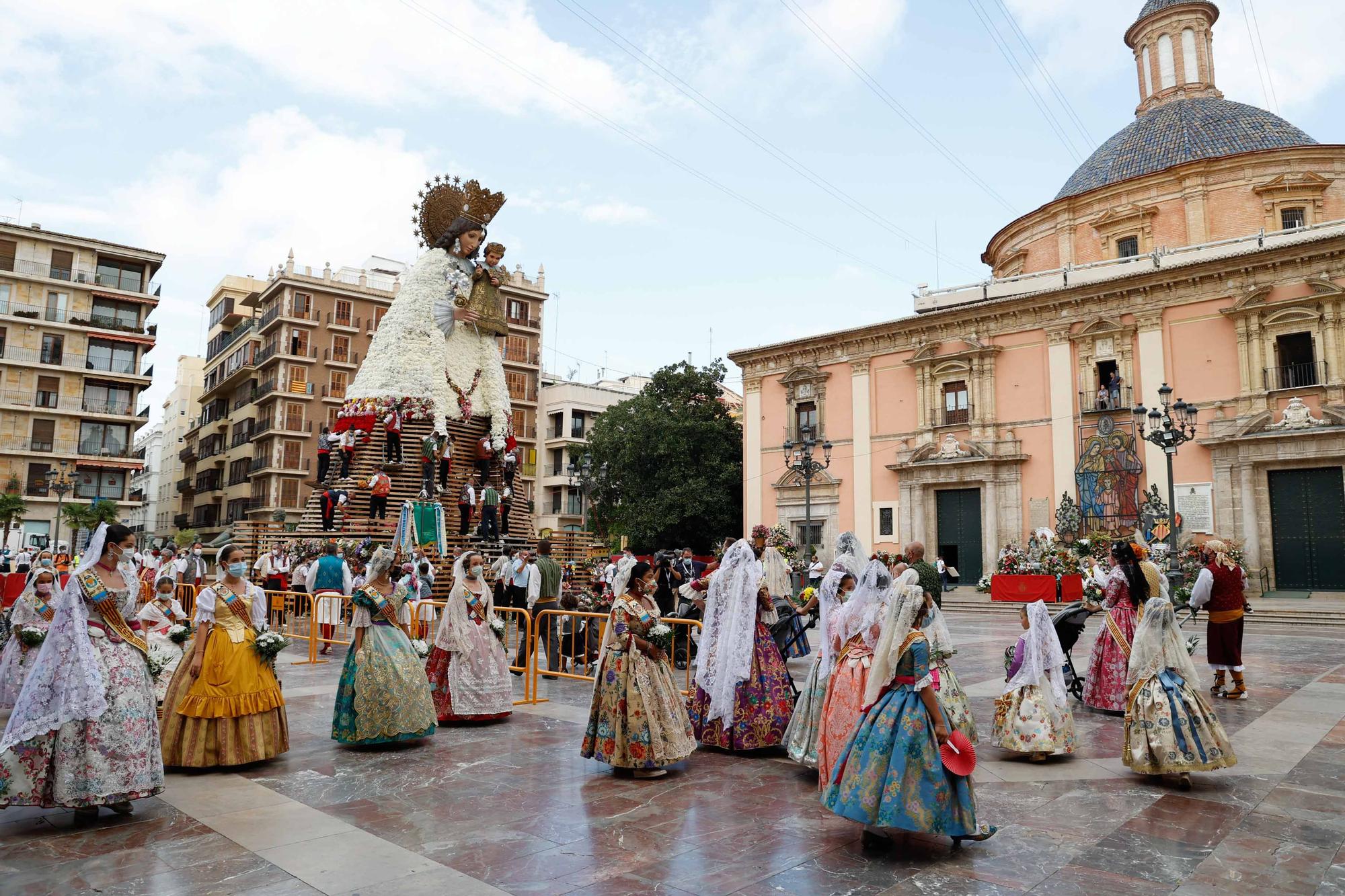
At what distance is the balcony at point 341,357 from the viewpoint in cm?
4638

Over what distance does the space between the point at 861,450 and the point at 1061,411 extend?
6821 mm

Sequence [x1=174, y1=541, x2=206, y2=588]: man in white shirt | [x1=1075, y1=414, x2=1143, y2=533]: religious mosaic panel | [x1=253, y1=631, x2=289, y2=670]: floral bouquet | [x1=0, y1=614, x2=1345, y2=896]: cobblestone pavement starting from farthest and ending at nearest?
[x1=1075, y1=414, x2=1143, y2=533]: religious mosaic panel, [x1=174, y1=541, x2=206, y2=588]: man in white shirt, [x1=253, y1=631, x2=289, y2=670]: floral bouquet, [x1=0, y1=614, x2=1345, y2=896]: cobblestone pavement

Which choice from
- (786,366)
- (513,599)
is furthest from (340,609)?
(786,366)

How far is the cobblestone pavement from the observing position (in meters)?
4.14

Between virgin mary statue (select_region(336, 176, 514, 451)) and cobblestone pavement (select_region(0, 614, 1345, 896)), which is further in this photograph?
virgin mary statue (select_region(336, 176, 514, 451))

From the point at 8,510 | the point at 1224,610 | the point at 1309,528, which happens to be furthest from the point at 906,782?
the point at 8,510

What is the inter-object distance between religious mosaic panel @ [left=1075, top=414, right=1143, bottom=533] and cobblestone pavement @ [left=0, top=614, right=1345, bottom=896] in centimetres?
2015

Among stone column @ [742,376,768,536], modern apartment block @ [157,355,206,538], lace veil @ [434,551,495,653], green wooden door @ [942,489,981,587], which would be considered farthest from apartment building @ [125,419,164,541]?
lace veil @ [434,551,495,653]

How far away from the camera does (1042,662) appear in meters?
6.77

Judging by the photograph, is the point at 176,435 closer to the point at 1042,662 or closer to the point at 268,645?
the point at 268,645

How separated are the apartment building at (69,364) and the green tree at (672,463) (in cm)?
2639

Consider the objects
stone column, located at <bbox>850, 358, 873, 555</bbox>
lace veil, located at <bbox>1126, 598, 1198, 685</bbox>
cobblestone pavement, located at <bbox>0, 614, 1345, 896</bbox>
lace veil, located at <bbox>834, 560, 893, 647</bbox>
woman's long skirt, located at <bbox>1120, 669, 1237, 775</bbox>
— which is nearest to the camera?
cobblestone pavement, located at <bbox>0, 614, 1345, 896</bbox>

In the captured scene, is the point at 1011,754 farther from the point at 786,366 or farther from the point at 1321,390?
the point at 786,366

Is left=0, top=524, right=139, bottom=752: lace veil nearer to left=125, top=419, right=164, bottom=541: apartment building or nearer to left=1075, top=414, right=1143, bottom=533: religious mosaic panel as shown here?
left=1075, top=414, right=1143, bottom=533: religious mosaic panel
